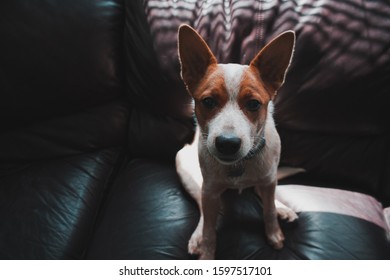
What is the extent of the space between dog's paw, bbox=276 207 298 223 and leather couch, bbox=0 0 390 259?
0.03 m

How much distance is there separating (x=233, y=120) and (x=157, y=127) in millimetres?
708

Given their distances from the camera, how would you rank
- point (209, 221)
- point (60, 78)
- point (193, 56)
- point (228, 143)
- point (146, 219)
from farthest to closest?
point (60, 78), point (146, 219), point (209, 221), point (193, 56), point (228, 143)

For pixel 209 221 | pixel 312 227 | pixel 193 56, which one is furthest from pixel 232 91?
pixel 312 227

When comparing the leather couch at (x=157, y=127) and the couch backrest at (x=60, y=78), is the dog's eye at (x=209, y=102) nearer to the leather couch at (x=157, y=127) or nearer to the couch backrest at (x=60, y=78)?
the leather couch at (x=157, y=127)

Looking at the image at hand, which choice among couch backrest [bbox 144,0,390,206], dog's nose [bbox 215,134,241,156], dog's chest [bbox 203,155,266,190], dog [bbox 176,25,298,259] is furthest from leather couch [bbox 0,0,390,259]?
dog's nose [bbox 215,134,241,156]

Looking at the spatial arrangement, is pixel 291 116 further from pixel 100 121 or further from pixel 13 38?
pixel 13 38

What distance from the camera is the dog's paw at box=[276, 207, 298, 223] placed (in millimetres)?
1298

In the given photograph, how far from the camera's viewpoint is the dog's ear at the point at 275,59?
3.21ft

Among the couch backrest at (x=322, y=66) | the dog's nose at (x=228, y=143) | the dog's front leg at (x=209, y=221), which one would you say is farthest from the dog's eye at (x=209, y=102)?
the couch backrest at (x=322, y=66)

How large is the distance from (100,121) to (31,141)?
34cm

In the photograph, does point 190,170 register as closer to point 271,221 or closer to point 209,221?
point 209,221

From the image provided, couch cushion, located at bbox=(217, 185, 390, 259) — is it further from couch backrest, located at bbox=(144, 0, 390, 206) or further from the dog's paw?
couch backrest, located at bbox=(144, 0, 390, 206)

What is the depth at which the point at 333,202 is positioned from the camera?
4.42ft

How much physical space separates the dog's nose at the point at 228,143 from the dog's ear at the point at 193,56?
24 cm
